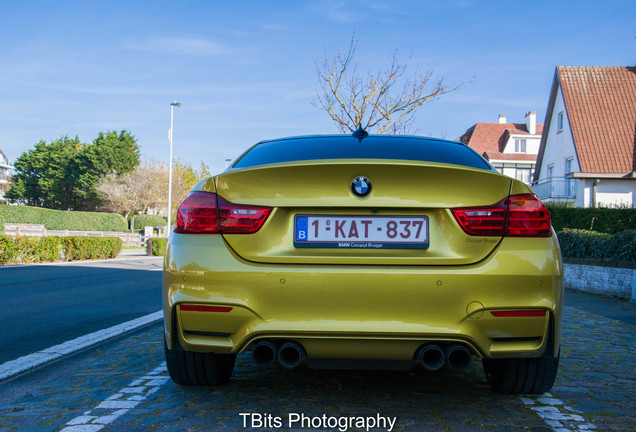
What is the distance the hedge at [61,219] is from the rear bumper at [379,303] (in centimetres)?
4399

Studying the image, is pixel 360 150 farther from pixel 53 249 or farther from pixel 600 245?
pixel 53 249

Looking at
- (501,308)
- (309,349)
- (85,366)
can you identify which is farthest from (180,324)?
(85,366)

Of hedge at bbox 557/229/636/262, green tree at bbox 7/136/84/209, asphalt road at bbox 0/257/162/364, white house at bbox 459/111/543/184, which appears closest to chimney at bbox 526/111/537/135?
white house at bbox 459/111/543/184

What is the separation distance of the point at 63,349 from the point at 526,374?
3786 millimetres

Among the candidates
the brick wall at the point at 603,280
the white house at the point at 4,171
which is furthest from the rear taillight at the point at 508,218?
the white house at the point at 4,171

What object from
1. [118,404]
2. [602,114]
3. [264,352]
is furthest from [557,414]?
[602,114]

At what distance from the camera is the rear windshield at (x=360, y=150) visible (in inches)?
140

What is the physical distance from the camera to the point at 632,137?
29000 millimetres

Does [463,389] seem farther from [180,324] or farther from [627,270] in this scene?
[627,270]

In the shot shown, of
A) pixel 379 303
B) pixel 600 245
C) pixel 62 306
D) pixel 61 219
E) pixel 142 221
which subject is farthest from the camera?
pixel 142 221

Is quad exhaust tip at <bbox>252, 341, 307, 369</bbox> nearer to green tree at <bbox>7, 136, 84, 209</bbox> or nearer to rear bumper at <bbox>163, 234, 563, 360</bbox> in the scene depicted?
rear bumper at <bbox>163, 234, 563, 360</bbox>

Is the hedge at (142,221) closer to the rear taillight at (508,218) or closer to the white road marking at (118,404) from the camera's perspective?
the white road marking at (118,404)

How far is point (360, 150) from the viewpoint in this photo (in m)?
3.65

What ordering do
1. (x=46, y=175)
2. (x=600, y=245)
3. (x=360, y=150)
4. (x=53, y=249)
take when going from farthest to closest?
(x=46, y=175), (x=53, y=249), (x=600, y=245), (x=360, y=150)
